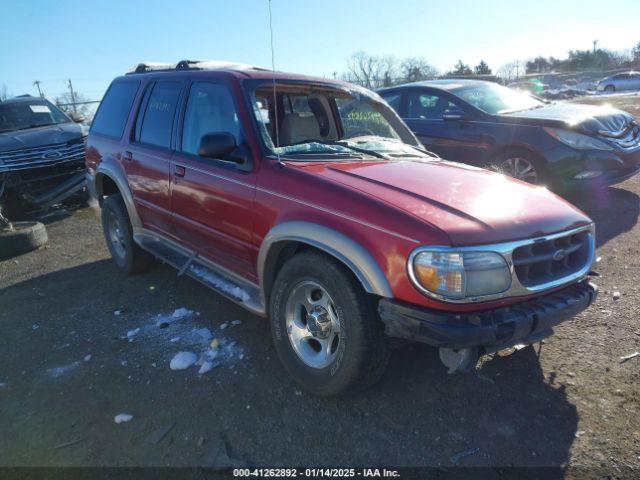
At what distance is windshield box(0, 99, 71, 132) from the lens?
27.3 feet

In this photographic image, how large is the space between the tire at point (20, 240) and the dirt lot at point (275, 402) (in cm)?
214

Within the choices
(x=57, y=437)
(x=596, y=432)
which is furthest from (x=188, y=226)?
(x=596, y=432)

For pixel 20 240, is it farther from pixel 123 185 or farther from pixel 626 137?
pixel 626 137

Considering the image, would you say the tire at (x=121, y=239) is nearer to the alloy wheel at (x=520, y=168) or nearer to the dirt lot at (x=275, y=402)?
the dirt lot at (x=275, y=402)

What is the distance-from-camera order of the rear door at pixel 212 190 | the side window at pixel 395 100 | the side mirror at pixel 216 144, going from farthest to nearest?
the side window at pixel 395 100
the rear door at pixel 212 190
the side mirror at pixel 216 144

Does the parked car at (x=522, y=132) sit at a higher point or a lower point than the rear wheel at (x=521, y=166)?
higher

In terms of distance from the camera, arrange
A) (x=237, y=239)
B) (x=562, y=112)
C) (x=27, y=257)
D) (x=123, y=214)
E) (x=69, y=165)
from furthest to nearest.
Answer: (x=69, y=165) → (x=562, y=112) → (x=27, y=257) → (x=123, y=214) → (x=237, y=239)

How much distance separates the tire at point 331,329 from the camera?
240 cm

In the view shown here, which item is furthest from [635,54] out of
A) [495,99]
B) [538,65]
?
[495,99]

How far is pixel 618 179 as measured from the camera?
589 centimetres

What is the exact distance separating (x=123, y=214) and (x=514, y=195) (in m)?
3.74

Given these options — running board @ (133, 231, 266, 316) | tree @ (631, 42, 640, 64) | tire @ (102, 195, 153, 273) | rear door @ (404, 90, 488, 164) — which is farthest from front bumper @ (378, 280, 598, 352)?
tree @ (631, 42, 640, 64)

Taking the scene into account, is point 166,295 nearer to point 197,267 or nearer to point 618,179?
point 197,267

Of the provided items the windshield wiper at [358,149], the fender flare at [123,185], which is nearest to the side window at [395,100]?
the windshield wiper at [358,149]
